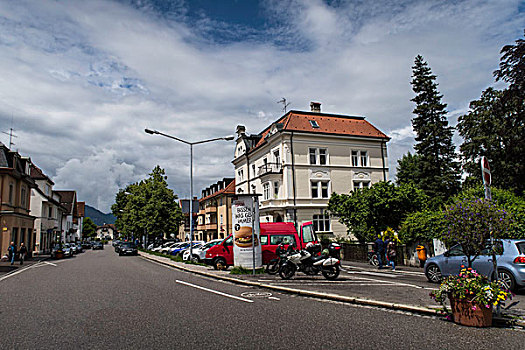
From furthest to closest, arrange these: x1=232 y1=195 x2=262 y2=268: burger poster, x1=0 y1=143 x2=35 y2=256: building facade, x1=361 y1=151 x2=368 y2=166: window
Result: 1. x1=361 y1=151 x2=368 y2=166: window
2. x1=0 y1=143 x2=35 y2=256: building facade
3. x1=232 y1=195 x2=262 y2=268: burger poster

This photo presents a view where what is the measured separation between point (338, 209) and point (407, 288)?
775 inches

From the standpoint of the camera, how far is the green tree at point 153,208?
4678 cm

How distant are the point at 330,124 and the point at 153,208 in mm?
22946

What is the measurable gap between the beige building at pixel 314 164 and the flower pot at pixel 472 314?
31202 mm

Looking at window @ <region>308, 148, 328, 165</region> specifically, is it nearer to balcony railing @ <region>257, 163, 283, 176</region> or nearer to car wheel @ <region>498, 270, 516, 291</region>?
balcony railing @ <region>257, 163, 283, 176</region>

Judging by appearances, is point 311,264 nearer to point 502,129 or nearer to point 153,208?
point 502,129

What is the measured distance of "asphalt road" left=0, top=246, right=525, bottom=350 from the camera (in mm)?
6105

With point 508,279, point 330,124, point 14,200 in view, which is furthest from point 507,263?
point 14,200

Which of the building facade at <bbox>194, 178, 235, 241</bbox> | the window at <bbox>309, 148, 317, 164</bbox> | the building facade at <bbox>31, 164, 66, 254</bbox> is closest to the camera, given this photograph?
the window at <bbox>309, 148, 317, 164</bbox>

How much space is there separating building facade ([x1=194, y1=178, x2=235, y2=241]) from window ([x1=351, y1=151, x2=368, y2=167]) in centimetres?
1831

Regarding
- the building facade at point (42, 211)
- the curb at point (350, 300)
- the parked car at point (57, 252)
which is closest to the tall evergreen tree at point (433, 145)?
the curb at point (350, 300)

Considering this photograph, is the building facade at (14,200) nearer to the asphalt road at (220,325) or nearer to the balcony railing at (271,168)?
the balcony railing at (271,168)

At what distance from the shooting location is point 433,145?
3859 centimetres

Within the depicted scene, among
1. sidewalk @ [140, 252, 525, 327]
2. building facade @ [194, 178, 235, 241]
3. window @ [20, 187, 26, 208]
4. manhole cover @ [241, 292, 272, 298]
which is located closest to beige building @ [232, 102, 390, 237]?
building facade @ [194, 178, 235, 241]
